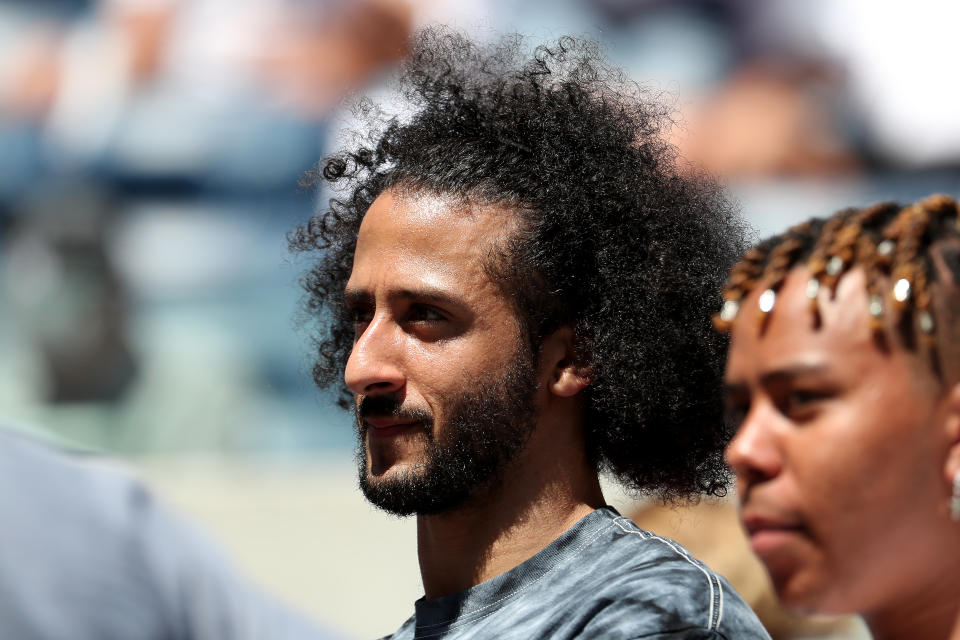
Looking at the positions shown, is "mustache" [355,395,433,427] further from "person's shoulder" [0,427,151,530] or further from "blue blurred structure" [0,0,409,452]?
"blue blurred structure" [0,0,409,452]

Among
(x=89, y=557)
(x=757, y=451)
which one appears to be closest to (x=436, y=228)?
(x=89, y=557)

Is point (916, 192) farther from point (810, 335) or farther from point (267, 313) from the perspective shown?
point (810, 335)

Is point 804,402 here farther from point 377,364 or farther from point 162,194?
point 162,194

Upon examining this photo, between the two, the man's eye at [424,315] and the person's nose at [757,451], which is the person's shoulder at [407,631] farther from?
→ the person's nose at [757,451]

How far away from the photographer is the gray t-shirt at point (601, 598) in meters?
2.14

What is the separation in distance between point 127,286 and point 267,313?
3.58 feet

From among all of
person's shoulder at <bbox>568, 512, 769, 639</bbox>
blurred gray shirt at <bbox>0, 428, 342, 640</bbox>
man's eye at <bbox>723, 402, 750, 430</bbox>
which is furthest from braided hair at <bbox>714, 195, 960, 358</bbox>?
blurred gray shirt at <bbox>0, 428, 342, 640</bbox>

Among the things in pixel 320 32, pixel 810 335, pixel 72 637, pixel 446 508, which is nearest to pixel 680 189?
pixel 446 508

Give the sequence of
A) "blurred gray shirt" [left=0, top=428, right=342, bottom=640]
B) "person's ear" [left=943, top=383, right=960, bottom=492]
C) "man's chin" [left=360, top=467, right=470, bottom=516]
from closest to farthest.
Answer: "person's ear" [left=943, top=383, right=960, bottom=492] < "blurred gray shirt" [left=0, top=428, right=342, bottom=640] < "man's chin" [left=360, top=467, right=470, bottom=516]

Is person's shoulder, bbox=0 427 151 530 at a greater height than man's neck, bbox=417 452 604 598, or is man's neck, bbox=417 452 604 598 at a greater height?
person's shoulder, bbox=0 427 151 530

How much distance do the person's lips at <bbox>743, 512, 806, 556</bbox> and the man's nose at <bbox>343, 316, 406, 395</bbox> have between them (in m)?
1.03

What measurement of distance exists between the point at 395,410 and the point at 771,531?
105 centimetres

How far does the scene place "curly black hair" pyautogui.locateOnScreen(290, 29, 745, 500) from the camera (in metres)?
2.57

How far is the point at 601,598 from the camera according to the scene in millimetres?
2230
